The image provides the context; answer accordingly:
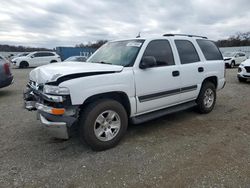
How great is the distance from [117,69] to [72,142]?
1520 mm

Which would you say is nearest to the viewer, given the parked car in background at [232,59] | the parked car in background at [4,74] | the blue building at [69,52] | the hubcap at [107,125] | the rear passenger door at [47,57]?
the hubcap at [107,125]

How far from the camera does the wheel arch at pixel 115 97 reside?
132 inches

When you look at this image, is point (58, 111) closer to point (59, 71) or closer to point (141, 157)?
point (59, 71)

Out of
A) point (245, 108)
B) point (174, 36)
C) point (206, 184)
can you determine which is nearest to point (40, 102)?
point (206, 184)

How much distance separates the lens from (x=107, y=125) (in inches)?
140

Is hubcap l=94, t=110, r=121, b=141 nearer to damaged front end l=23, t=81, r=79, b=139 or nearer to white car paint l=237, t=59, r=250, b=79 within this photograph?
damaged front end l=23, t=81, r=79, b=139

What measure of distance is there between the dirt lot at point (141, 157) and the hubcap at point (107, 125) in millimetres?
253

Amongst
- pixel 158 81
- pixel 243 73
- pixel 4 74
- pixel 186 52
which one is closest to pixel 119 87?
pixel 158 81

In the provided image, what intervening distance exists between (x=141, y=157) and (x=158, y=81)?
1452 millimetres

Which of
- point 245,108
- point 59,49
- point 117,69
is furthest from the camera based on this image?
point 59,49

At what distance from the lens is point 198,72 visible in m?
4.91

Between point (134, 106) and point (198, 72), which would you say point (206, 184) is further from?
point (198, 72)

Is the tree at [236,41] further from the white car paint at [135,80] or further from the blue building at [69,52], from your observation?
the white car paint at [135,80]

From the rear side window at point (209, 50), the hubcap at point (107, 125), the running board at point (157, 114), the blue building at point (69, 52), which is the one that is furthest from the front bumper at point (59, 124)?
the blue building at point (69, 52)
